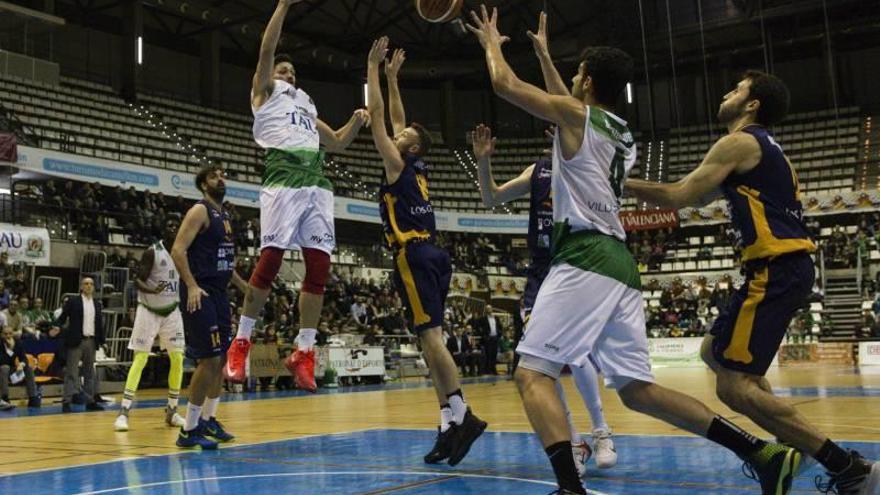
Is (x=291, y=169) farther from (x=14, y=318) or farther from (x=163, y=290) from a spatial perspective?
(x=14, y=318)

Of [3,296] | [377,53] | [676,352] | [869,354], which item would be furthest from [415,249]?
[676,352]

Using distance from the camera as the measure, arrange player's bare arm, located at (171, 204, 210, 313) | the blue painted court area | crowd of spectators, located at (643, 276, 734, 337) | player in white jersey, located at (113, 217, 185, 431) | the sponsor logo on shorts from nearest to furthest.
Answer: the blue painted court area → the sponsor logo on shorts → player's bare arm, located at (171, 204, 210, 313) → player in white jersey, located at (113, 217, 185, 431) → crowd of spectators, located at (643, 276, 734, 337)

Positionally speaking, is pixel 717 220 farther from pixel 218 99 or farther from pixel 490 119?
pixel 218 99

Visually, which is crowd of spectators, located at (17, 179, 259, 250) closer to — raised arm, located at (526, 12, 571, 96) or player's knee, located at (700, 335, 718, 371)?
raised arm, located at (526, 12, 571, 96)

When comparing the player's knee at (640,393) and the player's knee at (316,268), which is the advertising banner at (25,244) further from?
the player's knee at (640,393)

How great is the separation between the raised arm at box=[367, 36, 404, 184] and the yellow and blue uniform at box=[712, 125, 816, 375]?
219 centimetres

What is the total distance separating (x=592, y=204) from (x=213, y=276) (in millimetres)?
4049

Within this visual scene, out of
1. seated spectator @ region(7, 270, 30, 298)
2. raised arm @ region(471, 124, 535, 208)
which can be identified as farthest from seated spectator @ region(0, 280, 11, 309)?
raised arm @ region(471, 124, 535, 208)

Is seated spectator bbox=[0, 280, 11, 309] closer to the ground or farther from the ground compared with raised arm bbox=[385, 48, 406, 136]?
closer to the ground

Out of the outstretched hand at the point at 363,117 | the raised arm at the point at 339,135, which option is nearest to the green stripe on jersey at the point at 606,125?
the outstretched hand at the point at 363,117

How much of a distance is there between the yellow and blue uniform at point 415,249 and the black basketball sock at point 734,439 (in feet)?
7.23

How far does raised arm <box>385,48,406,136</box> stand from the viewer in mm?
5660

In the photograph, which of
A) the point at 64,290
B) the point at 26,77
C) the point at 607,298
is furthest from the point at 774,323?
the point at 26,77

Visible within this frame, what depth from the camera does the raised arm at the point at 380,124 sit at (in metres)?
5.35
